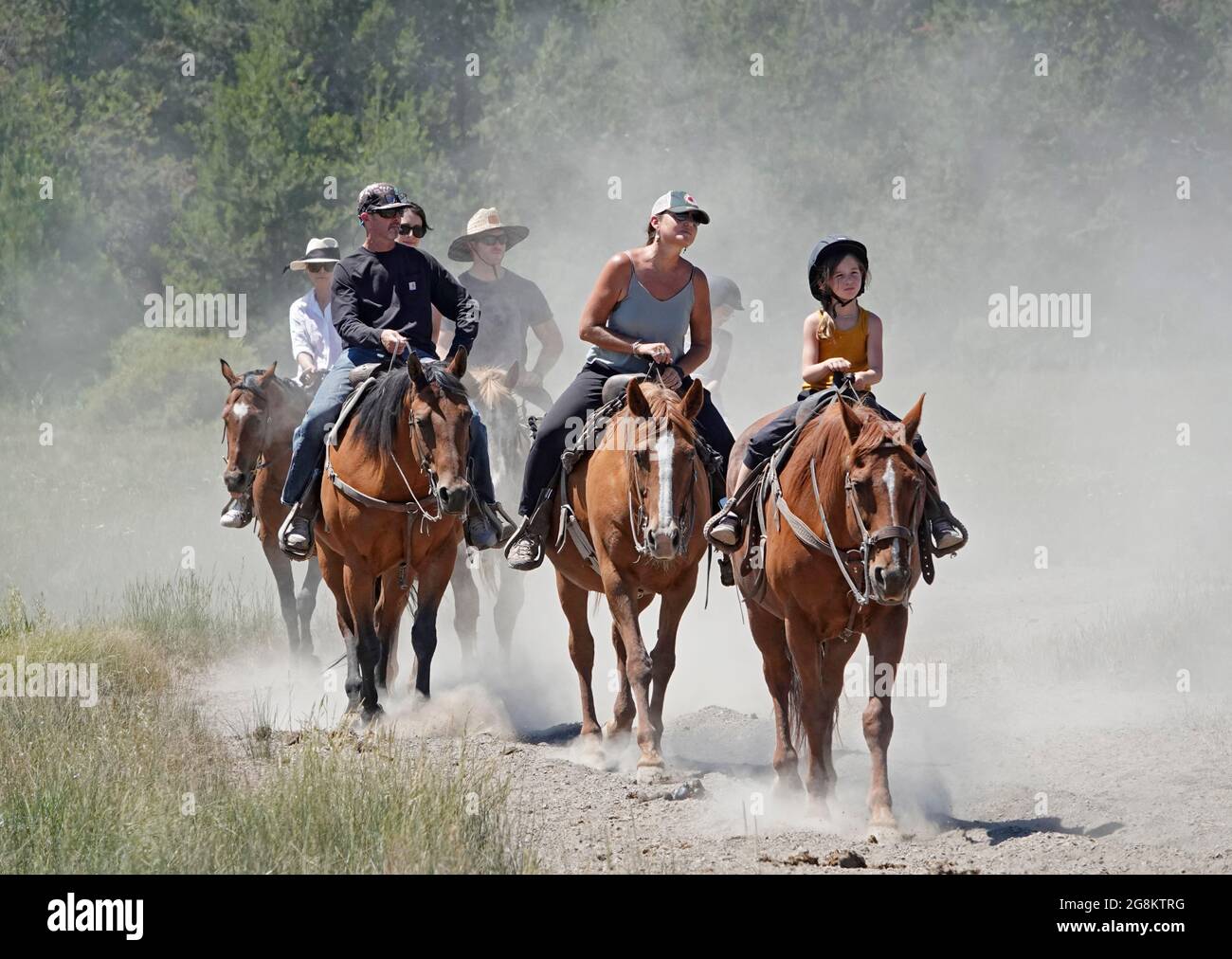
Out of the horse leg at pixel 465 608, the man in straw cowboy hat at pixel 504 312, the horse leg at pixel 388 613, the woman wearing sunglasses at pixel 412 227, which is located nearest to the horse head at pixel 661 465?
the horse leg at pixel 388 613

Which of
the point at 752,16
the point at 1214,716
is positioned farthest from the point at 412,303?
the point at 752,16

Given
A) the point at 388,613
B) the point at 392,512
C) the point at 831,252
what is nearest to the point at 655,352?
the point at 831,252

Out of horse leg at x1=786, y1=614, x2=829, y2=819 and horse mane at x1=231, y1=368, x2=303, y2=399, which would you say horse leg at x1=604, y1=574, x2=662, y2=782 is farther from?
horse mane at x1=231, y1=368, x2=303, y2=399

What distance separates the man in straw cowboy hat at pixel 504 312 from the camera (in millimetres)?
14000

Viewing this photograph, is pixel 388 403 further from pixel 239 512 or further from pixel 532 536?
pixel 239 512

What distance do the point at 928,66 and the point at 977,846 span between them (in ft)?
111

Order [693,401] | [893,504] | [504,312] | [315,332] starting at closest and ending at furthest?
[893,504]
[693,401]
[504,312]
[315,332]

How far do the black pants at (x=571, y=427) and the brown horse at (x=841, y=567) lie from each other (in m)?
1.43

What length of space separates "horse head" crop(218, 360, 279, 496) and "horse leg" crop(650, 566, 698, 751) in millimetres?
4729

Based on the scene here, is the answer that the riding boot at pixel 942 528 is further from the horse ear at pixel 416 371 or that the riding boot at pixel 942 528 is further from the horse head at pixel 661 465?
the horse ear at pixel 416 371

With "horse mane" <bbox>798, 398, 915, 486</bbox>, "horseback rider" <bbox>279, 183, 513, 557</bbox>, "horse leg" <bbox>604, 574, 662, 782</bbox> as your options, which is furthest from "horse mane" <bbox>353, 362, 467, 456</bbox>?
"horse mane" <bbox>798, 398, 915, 486</bbox>

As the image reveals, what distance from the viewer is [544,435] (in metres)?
10.3

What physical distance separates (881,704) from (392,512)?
3.49 meters

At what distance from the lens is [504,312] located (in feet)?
46.0
